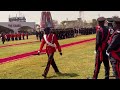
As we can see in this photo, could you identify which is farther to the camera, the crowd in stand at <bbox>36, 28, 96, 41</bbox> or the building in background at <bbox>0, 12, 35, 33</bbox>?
the building in background at <bbox>0, 12, 35, 33</bbox>

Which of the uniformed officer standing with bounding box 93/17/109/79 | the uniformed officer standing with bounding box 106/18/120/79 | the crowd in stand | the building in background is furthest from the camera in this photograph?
the building in background

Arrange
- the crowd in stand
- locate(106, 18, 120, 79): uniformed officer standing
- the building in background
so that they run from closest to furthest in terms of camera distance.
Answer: locate(106, 18, 120, 79): uniformed officer standing < the crowd in stand < the building in background

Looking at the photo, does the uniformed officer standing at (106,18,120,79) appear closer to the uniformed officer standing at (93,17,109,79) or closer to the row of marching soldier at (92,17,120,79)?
the row of marching soldier at (92,17,120,79)

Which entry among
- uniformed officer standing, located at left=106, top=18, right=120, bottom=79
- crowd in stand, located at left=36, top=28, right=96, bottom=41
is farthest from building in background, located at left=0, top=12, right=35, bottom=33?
uniformed officer standing, located at left=106, top=18, right=120, bottom=79

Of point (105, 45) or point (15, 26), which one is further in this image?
point (15, 26)

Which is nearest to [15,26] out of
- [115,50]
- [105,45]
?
[105,45]

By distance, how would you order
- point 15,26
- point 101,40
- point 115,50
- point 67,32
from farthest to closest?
point 15,26 → point 67,32 → point 101,40 → point 115,50

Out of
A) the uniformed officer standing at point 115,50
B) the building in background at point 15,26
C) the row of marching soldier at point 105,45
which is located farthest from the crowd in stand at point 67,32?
the building in background at point 15,26

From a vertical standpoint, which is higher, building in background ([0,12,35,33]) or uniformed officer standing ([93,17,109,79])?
uniformed officer standing ([93,17,109,79])

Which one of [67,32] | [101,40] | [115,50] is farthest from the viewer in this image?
[67,32]

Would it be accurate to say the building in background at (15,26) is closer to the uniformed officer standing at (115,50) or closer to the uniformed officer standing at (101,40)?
the uniformed officer standing at (101,40)

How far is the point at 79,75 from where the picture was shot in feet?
36.5

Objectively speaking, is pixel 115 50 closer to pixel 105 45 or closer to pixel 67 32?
pixel 105 45

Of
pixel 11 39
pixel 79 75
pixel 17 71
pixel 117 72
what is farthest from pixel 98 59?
pixel 11 39
